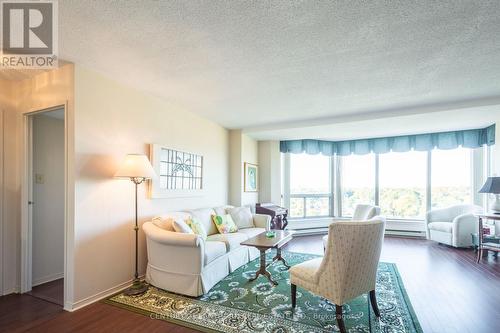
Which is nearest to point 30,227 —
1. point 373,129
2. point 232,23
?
point 232,23

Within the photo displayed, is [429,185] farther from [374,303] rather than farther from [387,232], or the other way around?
[374,303]

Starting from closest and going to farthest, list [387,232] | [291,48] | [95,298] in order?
[291,48], [95,298], [387,232]

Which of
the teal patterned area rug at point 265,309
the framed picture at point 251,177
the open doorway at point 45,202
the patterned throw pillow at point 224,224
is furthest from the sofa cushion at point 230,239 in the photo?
the framed picture at point 251,177

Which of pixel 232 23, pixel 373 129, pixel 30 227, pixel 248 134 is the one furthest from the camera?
pixel 248 134

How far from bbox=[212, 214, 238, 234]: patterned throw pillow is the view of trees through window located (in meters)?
2.48

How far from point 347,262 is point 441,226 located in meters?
4.18

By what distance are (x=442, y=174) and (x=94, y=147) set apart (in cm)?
654

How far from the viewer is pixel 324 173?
6641mm

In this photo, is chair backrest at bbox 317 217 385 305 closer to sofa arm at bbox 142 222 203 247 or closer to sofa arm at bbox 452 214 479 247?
sofa arm at bbox 142 222 203 247

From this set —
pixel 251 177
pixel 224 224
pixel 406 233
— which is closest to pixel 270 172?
pixel 251 177

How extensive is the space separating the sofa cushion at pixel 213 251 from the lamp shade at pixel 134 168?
1.04 meters

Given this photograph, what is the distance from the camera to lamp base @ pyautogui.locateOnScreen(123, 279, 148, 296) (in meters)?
2.83

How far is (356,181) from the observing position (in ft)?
21.4

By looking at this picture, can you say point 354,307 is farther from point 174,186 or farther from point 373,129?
point 373,129
